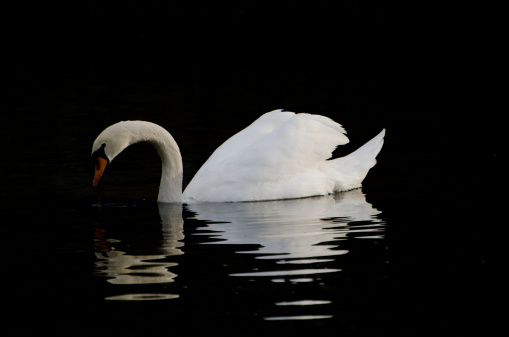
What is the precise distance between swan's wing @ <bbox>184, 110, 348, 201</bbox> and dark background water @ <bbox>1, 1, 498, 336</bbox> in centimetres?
63

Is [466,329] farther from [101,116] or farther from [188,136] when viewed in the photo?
[101,116]

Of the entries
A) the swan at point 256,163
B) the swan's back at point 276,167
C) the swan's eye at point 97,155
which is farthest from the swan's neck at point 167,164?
the swan's eye at point 97,155

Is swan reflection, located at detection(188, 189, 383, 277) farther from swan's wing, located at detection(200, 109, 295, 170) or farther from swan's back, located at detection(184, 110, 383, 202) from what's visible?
swan's wing, located at detection(200, 109, 295, 170)

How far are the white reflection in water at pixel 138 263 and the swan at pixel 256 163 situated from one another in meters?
1.18

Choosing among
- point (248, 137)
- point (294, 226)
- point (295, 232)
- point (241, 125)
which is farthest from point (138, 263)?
point (241, 125)

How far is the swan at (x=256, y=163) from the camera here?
1052cm

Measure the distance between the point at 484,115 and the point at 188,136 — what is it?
4.80 m

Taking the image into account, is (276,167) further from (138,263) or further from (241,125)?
(241,125)

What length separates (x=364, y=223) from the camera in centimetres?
943

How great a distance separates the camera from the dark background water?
22.6ft

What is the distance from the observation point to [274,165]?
10.6 meters

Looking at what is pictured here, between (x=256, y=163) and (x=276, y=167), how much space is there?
22 cm

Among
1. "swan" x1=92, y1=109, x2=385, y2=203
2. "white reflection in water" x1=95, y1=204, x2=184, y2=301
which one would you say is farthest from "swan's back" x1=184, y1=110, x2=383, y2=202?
"white reflection in water" x1=95, y1=204, x2=184, y2=301

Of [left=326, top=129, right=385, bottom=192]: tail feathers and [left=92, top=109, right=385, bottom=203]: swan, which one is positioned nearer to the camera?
[left=92, top=109, right=385, bottom=203]: swan
